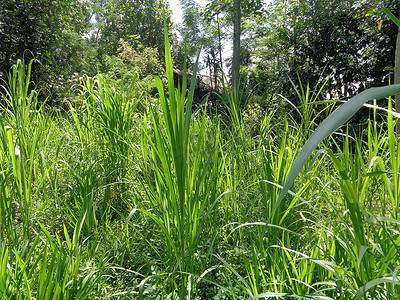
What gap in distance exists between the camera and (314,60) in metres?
4.51

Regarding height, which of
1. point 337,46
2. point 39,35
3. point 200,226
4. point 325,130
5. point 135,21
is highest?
point 135,21

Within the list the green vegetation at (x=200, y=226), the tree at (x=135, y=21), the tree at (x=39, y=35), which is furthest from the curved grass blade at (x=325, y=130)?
the tree at (x=135, y=21)

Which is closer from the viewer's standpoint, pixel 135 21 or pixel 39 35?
pixel 39 35

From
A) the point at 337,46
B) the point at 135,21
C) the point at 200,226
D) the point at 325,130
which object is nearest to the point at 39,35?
the point at 337,46

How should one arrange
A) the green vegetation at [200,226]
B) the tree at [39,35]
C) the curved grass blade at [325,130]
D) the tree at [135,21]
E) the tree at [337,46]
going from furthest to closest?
the tree at [135,21] < the tree at [39,35] < the tree at [337,46] < the green vegetation at [200,226] < the curved grass blade at [325,130]

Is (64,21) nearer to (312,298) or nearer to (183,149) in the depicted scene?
(183,149)

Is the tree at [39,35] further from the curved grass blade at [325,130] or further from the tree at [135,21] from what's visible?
the tree at [135,21]

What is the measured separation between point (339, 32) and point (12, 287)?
4741 mm

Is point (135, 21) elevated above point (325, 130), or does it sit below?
above

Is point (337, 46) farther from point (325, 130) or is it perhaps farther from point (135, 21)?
point (135, 21)

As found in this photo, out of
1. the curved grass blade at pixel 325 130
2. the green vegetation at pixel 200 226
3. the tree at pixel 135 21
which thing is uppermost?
the tree at pixel 135 21

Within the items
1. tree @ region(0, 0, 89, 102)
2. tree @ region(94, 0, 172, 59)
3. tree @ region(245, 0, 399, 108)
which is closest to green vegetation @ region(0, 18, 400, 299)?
tree @ region(245, 0, 399, 108)

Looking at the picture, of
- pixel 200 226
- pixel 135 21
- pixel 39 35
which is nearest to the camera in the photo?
pixel 200 226

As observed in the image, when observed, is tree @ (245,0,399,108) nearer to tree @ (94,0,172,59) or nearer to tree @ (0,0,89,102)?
tree @ (0,0,89,102)
